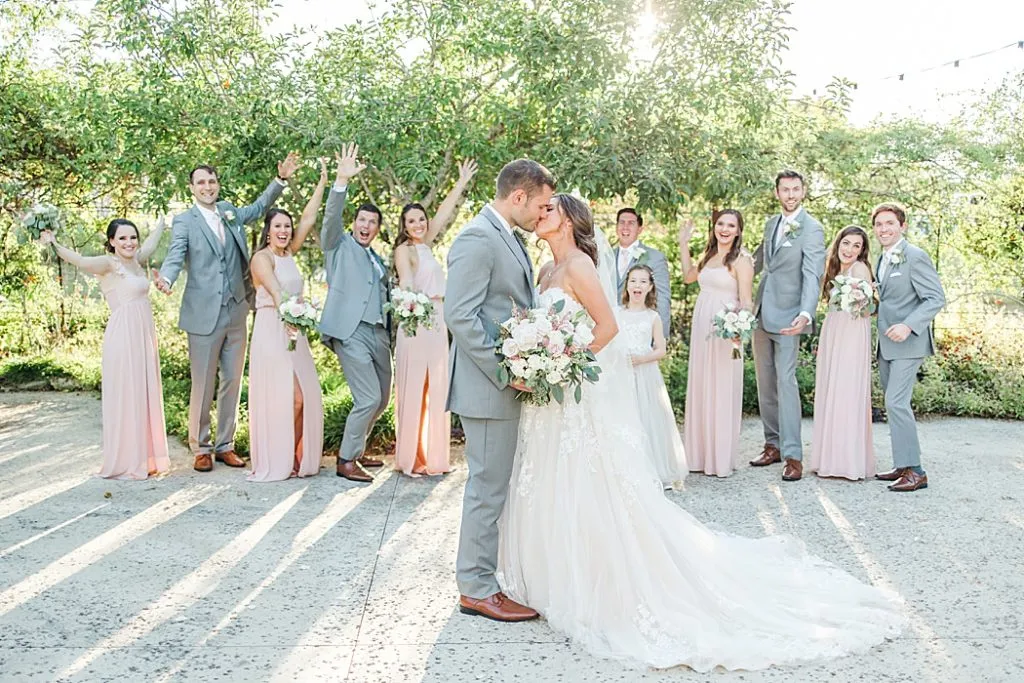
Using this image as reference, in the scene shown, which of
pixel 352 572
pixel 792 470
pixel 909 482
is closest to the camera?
pixel 352 572

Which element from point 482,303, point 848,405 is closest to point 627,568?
point 482,303

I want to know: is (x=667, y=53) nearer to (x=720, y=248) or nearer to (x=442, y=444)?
(x=720, y=248)

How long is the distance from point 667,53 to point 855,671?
218 inches

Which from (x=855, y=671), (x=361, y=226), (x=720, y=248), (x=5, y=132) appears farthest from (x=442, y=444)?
(x=5, y=132)

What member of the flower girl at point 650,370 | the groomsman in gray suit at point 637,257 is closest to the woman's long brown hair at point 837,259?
the groomsman in gray suit at point 637,257

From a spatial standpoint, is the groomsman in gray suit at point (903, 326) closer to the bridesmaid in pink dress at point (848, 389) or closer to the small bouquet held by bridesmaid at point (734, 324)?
the bridesmaid in pink dress at point (848, 389)

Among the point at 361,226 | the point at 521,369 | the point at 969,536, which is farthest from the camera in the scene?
the point at 361,226

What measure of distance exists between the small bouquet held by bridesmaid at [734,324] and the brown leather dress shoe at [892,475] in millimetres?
1318

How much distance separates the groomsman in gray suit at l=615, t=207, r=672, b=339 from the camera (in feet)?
23.5

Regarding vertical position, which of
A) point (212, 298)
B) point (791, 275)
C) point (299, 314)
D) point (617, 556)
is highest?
point (791, 275)

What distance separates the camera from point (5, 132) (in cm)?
998

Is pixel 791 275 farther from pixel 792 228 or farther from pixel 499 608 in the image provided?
pixel 499 608

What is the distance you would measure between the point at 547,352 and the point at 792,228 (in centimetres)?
373

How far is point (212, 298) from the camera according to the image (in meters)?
7.10
